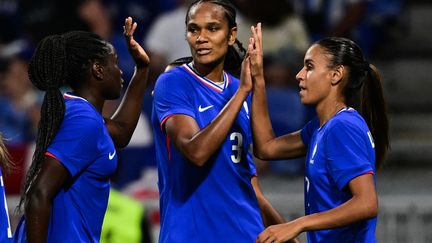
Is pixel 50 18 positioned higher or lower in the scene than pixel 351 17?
lower

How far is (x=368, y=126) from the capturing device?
14.8 feet

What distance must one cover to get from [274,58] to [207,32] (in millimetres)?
4454

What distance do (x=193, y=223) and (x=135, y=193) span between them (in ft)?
10.7

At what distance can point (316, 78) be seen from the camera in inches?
172

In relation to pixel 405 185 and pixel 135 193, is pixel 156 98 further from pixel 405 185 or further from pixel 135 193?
pixel 405 185

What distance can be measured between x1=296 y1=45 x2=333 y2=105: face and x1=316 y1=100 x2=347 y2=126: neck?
27 mm

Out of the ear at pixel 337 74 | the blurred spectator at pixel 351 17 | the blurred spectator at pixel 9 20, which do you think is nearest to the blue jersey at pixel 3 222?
the ear at pixel 337 74

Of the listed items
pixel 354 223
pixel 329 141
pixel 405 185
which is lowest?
pixel 405 185

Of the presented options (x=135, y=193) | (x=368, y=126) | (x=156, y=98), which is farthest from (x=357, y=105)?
(x=135, y=193)

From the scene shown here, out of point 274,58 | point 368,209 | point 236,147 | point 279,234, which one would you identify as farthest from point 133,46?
point 274,58

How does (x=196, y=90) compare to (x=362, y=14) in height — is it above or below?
above

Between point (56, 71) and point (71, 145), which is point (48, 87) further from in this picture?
point (71, 145)

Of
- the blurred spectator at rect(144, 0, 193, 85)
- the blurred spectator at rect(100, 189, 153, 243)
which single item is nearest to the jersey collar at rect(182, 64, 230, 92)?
the blurred spectator at rect(100, 189, 153, 243)

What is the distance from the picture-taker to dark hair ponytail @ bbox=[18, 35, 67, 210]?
4.26m
